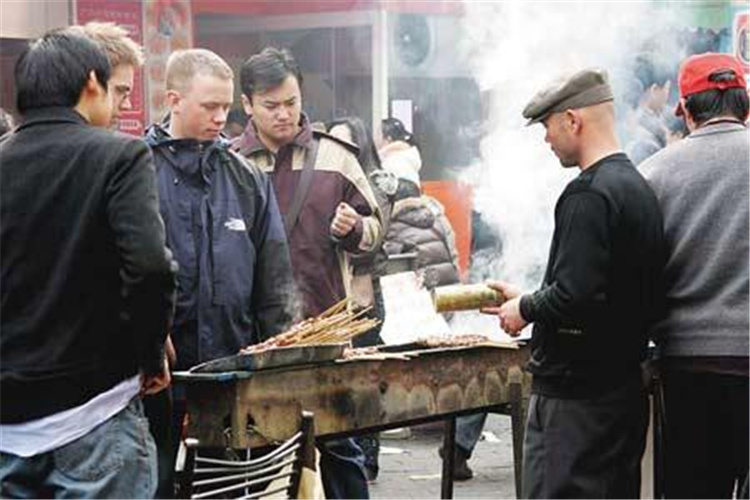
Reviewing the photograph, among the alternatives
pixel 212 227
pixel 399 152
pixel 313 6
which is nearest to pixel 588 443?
pixel 212 227

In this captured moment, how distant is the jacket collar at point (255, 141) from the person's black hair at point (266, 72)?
0.53 feet

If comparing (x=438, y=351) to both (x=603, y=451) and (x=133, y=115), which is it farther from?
(x=133, y=115)

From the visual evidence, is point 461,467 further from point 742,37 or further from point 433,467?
point 742,37

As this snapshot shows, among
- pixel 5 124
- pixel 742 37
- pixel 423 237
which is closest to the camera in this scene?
pixel 5 124

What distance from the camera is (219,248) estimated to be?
647cm

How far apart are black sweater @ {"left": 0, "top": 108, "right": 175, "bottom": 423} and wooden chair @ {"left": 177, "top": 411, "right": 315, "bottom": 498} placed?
384 mm

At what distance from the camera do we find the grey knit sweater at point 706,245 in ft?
19.4

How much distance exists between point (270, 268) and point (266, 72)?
1.32 metres

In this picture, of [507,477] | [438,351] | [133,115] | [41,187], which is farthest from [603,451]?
[133,115]

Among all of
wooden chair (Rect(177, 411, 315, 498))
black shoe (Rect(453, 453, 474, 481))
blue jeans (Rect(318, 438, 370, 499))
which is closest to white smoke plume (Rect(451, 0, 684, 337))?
black shoe (Rect(453, 453, 474, 481))

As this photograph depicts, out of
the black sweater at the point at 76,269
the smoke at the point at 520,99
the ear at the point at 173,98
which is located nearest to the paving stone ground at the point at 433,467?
the smoke at the point at 520,99

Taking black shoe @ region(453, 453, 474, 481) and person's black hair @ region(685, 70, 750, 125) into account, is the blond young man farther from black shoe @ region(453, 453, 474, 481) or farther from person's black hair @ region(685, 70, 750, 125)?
black shoe @ region(453, 453, 474, 481)

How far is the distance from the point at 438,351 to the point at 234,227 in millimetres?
1132

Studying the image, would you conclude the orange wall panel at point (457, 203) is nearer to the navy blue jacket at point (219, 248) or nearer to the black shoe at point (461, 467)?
the black shoe at point (461, 467)
